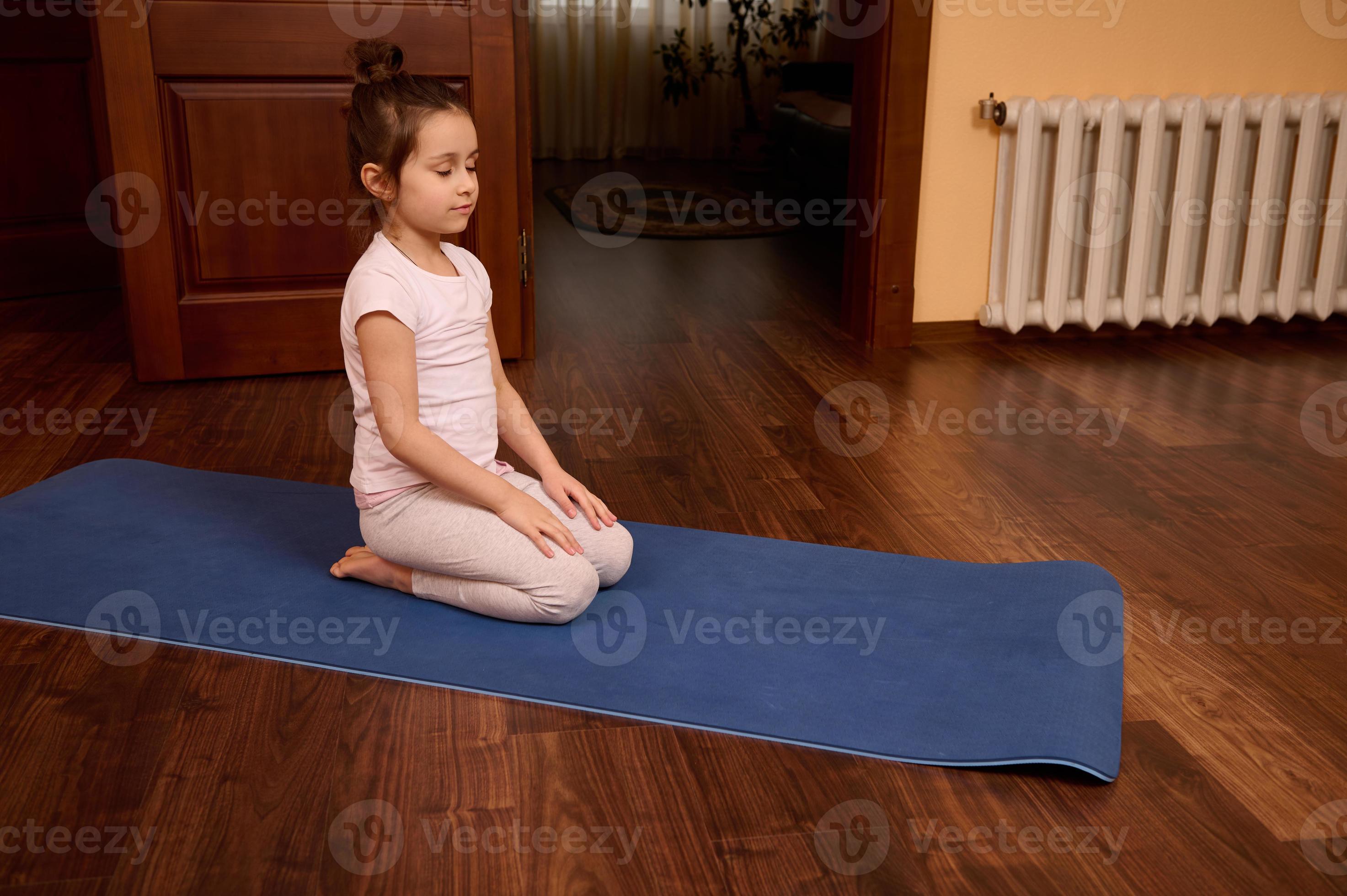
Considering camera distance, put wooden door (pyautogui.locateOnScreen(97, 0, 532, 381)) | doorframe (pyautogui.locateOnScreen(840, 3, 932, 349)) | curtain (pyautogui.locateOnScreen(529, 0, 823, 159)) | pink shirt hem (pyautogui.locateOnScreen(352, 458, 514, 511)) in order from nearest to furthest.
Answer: pink shirt hem (pyautogui.locateOnScreen(352, 458, 514, 511)) < wooden door (pyautogui.locateOnScreen(97, 0, 532, 381)) < doorframe (pyautogui.locateOnScreen(840, 3, 932, 349)) < curtain (pyautogui.locateOnScreen(529, 0, 823, 159))

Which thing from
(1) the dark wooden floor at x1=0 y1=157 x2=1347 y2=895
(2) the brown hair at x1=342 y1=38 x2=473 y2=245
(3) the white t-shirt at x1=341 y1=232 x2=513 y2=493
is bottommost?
(1) the dark wooden floor at x1=0 y1=157 x2=1347 y2=895

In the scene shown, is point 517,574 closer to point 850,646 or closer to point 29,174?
point 850,646

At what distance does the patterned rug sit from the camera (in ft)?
13.4

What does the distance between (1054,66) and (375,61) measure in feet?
5.85

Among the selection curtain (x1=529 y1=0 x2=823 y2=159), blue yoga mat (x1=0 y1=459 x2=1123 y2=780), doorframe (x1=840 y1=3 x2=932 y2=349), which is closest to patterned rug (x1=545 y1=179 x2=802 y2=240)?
curtain (x1=529 y1=0 x2=823 y2=159)

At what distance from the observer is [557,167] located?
19.6 ft

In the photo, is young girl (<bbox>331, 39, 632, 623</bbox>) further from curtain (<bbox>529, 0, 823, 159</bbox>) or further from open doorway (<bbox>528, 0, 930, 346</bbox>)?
curtain (<bbox>529, 0, 823, 159</bbox>)

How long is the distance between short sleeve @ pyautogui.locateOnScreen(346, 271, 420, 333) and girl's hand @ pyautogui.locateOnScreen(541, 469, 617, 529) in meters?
0.27

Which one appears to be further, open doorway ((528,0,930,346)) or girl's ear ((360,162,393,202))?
open doorway ((528,0,930,346))

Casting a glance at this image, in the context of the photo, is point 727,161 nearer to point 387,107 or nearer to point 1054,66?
point 1054,66

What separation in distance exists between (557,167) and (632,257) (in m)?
2.48

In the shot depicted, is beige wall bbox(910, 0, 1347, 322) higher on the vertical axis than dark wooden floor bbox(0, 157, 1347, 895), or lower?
higher

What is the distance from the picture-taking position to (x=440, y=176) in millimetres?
1279

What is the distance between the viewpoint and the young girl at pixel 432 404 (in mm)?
1273
